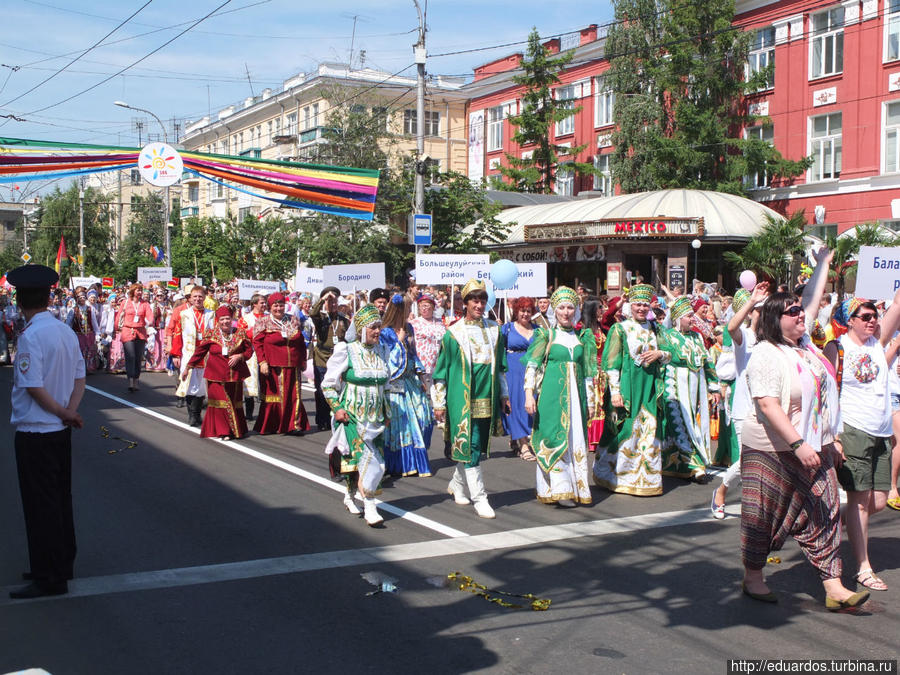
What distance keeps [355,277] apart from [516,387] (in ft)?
9.86

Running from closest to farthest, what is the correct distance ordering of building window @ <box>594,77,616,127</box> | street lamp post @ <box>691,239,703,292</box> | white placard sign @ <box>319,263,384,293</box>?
white placard sign @ <box>319,263,384,293</box>, street lamp post @ <box>691,239,703,292</box>, building window @ <box>594,77,616,127</box>

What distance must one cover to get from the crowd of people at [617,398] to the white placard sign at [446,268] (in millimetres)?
995

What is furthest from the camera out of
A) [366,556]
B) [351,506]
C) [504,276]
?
[504,276]

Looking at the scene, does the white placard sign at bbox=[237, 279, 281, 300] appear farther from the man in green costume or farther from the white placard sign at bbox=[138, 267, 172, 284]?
the man in green costume

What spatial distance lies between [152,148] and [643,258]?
893 inches

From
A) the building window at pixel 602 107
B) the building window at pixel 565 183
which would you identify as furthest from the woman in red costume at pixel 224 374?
the building window at pixel 565 183

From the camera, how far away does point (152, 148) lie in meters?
12.3

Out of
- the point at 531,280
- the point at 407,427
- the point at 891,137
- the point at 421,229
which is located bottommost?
the point at 407,427

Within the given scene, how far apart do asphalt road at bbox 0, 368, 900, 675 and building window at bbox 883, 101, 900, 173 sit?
936 inches

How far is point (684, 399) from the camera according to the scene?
9492 mm

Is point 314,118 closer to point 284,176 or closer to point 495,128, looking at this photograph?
point 495,128

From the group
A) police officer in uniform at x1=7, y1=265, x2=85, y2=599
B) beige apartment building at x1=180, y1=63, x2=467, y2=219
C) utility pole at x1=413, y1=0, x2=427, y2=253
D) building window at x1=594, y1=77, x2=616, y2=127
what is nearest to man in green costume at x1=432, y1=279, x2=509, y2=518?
police officer in uniform at x1=7, y1=265, x2=85, y2=599

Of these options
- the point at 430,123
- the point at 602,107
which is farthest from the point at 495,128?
the point at 602,107

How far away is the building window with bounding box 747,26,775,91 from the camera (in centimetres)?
3384
